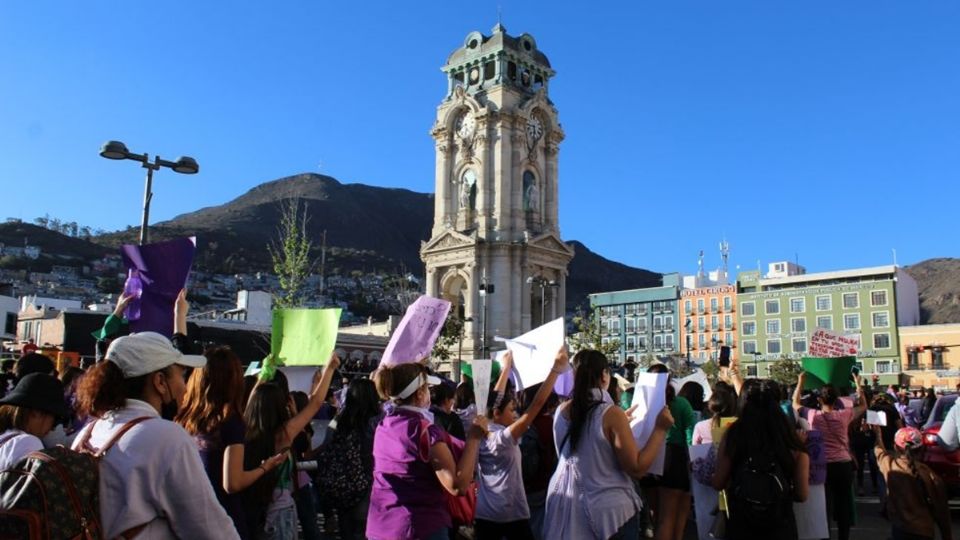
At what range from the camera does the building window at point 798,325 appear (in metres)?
88.8

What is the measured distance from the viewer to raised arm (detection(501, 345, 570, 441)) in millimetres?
5770

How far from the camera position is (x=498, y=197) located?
174 feet

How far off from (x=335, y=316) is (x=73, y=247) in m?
187

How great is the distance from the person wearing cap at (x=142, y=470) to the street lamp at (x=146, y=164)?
1154 cm

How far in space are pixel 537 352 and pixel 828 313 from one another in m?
89.5

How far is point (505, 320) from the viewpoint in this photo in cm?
5122

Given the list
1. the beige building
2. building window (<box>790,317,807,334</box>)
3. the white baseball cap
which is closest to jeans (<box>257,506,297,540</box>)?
the white baseball cap

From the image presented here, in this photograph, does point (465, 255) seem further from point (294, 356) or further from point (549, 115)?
point (294, 356)

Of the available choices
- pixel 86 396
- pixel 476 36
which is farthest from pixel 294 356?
pixel 476 36

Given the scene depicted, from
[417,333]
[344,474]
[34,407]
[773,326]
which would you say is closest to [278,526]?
[344,474]

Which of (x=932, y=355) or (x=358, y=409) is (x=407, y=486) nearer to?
(x=358, y=409)

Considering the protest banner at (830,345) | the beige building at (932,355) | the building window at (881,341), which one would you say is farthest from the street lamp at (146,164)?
the building window at (881,341)

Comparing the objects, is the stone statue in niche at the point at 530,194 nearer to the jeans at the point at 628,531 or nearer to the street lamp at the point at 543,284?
the street lamp at the point at 543,284

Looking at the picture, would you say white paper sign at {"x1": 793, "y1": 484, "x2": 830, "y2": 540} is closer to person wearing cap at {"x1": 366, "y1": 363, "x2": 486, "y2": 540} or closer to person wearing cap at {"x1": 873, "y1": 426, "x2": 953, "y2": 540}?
person wearing cap at {"x1": 873, "y1": 426, "x2": 953, "y2": 540}
